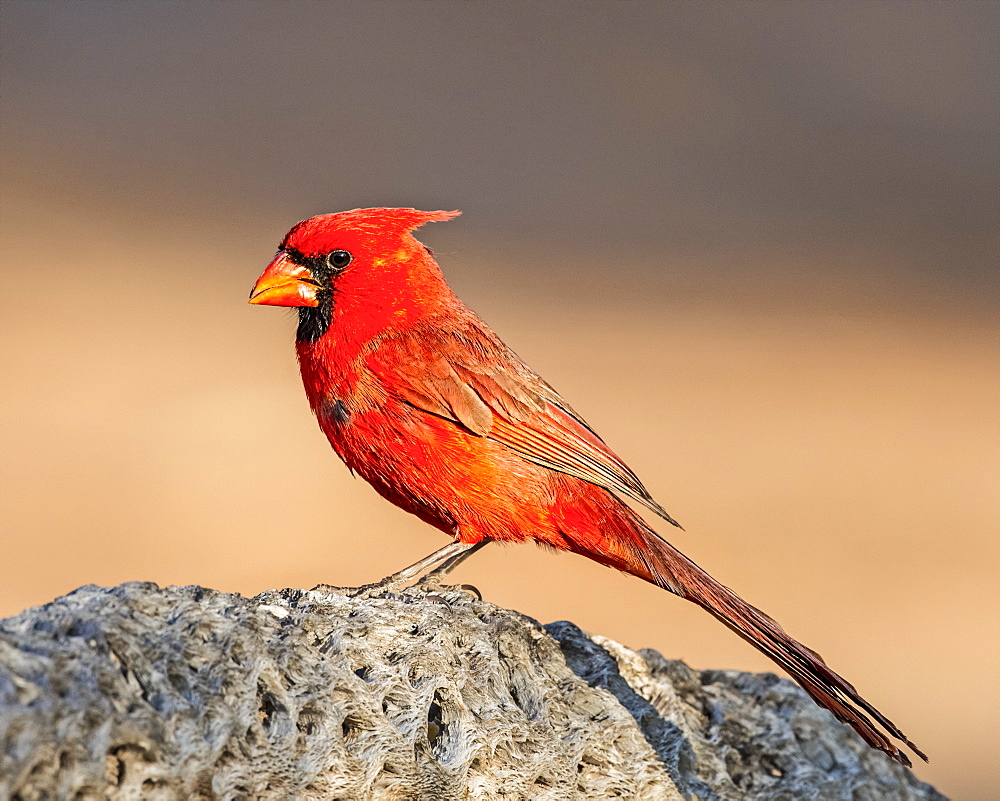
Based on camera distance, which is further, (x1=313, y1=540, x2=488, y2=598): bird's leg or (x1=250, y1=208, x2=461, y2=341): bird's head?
(x1=250, y1=208, x2=461, y2=341): bird's head

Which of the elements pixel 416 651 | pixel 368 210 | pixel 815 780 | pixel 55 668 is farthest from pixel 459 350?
pixel 55 668

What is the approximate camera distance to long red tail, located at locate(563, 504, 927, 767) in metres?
2.45

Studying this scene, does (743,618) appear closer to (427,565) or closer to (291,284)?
(427,565)

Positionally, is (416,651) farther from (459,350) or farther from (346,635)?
(459,350)

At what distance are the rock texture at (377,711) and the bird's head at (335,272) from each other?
87cm

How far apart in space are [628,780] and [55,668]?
128 cm

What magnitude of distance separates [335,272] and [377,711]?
4.71 ft

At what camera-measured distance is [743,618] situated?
2.62m

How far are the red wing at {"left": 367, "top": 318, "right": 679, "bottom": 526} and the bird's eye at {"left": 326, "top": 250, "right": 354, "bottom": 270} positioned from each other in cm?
26

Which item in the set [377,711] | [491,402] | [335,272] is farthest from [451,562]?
[377,711]

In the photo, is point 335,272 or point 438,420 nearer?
point 438,420

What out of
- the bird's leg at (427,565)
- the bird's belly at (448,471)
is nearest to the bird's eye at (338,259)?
the bird's belly at (448,471)

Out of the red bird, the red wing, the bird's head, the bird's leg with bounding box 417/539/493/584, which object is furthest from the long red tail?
the bird's head

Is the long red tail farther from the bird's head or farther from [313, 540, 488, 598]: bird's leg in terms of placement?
the bird's head
